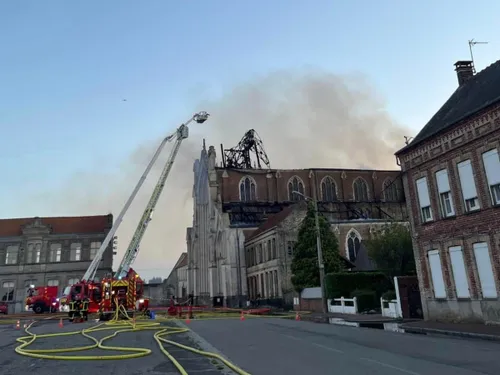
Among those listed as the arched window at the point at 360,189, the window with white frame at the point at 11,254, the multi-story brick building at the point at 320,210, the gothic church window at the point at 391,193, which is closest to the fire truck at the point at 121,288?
the multi-story brick building at the point at 320,210

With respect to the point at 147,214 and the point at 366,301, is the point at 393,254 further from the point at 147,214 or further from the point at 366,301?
the point at 147,214

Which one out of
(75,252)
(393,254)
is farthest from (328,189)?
(75,252)

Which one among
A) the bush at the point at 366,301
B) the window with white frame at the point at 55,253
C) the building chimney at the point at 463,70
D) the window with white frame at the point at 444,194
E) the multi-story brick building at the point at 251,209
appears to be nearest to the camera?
the window with white frame at the point at 444,194

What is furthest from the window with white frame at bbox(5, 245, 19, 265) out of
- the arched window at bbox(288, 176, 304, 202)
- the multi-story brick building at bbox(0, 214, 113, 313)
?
the arched window at bbox(288, 176, 304, 202)

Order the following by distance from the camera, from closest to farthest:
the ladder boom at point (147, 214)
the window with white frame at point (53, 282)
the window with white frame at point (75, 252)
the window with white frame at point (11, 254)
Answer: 1. the ladder boom at point (147, 214)
2. the window with white frame at point (53, 282)
3. the window with white frame at point (11, 254)
4. the window with white frame at point (75, 252)

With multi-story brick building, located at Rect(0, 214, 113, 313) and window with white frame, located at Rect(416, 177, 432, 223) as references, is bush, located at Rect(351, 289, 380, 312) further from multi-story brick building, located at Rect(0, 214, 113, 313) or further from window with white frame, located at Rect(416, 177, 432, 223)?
multi-story brick building, located at Rect(0, 214, 113, 313)

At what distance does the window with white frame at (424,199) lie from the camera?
2316cm

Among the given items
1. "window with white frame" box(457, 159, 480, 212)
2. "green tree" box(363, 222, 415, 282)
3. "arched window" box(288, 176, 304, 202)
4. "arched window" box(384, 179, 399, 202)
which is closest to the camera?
"window with white frame" box(457, 159, 480, 212)

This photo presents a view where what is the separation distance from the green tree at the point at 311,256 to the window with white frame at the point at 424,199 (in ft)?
53.8

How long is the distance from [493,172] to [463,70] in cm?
961

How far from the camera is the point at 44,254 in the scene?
6225 centimetres

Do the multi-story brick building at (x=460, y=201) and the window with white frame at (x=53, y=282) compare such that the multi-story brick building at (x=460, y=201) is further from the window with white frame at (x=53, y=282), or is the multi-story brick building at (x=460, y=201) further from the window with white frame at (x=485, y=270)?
the window with white frame at (x=53, y=282)

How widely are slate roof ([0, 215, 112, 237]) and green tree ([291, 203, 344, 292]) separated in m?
34.8

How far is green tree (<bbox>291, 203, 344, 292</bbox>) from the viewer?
39.0 metres
